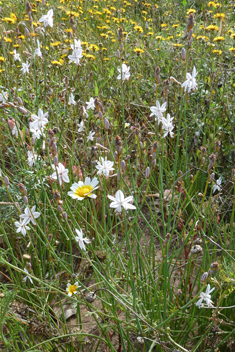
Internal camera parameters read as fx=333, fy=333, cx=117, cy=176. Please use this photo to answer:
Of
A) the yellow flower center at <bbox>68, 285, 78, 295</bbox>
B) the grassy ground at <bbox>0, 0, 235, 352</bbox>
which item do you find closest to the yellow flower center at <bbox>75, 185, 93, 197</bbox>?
the grassy ground at <bbox>0, 0, 235, 352</bbox>

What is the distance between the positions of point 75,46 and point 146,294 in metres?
1.37

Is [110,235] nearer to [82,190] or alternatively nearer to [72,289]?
[72,289]

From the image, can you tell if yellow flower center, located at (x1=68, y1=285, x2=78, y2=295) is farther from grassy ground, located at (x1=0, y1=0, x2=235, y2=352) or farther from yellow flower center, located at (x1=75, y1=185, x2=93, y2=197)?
yellow flower center, located at (x1=75, y1=185, x2=93, y2=197)

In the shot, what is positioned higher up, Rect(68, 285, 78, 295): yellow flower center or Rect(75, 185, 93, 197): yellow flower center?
Rect(75, 185, 93, 197): yellow flower center

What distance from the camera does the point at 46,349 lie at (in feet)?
4.42

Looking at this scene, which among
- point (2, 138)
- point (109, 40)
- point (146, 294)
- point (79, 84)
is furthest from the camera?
point (109, 40)

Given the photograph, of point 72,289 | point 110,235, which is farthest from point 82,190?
point 110,235

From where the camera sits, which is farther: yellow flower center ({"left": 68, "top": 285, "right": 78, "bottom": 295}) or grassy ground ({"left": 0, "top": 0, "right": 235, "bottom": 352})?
yellow flower center ({"left": 68, "top": 285, "right": 78, "bottom": 295})

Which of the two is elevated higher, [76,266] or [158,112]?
[158,112]

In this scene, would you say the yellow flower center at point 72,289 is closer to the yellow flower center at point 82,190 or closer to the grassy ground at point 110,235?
the grassy ground at point 110,235

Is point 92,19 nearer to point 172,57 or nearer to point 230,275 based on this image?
point 172,57

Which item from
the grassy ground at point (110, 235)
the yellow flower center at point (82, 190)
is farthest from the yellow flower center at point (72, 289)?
the yellow flower center at point (82, 190)

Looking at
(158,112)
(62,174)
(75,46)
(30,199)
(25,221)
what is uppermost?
(75,46)

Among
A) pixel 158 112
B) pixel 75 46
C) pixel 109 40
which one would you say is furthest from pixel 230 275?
pixel 109 40
